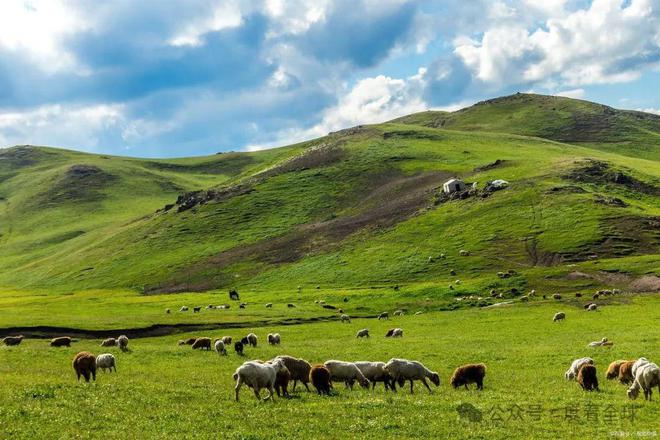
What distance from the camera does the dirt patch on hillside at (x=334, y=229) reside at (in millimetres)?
131013

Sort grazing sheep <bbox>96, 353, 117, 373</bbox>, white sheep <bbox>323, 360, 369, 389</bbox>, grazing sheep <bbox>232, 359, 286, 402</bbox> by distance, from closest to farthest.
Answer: grazing sheep <bbox>232, 359, 286, 402</bbox>
white sheep <bbox>323, 360, 369, 389</bbox>
grazing sheep <bbox>96, 353, 117, 373</bbox>

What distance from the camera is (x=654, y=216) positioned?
110375 millimetres

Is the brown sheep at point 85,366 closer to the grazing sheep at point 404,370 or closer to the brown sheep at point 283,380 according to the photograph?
the brown sheep at point 283,380

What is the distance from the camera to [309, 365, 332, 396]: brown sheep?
79.9 feet

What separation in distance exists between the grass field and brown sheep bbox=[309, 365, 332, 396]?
1.48ft

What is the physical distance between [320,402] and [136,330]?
46.8 m

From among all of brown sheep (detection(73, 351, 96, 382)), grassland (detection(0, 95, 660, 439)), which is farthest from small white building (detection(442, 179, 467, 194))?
brown sheep (detection(73, 351, 96, 382))

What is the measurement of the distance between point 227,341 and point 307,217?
10907cm

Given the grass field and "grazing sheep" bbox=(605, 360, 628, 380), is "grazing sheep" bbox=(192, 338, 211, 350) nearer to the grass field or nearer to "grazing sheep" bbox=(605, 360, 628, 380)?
the grass field

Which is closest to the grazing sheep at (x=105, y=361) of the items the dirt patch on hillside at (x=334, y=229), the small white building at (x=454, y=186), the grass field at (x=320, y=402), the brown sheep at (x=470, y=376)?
the grass field at (x=320, y=402)

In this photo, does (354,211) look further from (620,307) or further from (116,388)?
(116,388)

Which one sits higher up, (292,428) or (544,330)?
(292,428)

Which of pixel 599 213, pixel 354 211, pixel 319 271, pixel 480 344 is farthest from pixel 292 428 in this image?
pixel 354 211

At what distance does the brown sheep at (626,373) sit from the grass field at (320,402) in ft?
2.86
